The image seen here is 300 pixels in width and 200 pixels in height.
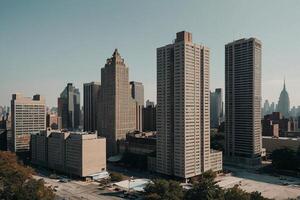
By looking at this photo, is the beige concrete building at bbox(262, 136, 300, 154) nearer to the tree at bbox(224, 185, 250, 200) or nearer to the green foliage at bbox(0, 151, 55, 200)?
the tree at bbox(224, 185, 250, 200)

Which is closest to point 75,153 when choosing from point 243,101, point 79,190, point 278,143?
point 79,190

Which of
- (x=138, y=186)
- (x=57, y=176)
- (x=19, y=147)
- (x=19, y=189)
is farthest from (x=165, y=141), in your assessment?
(x=19, y=147)

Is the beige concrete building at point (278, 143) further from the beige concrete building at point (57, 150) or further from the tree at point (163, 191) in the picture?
the beige concrete building at point (57, 150)

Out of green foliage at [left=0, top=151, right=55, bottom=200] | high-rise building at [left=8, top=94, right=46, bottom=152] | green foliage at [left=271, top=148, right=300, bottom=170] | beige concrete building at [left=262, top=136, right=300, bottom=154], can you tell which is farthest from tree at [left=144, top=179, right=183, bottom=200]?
high-rise building at [left=8, top=94, right=46, bottom=152]

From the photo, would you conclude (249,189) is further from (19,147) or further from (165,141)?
(19,147)

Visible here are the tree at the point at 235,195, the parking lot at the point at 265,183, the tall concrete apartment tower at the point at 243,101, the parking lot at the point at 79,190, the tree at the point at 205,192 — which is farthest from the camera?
the tall concrete apartment tower at the point at 243,101

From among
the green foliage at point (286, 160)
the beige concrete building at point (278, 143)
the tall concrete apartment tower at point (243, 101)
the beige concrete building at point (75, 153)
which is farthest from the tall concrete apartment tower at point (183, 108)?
the beige concrete building at point (278, 143)
